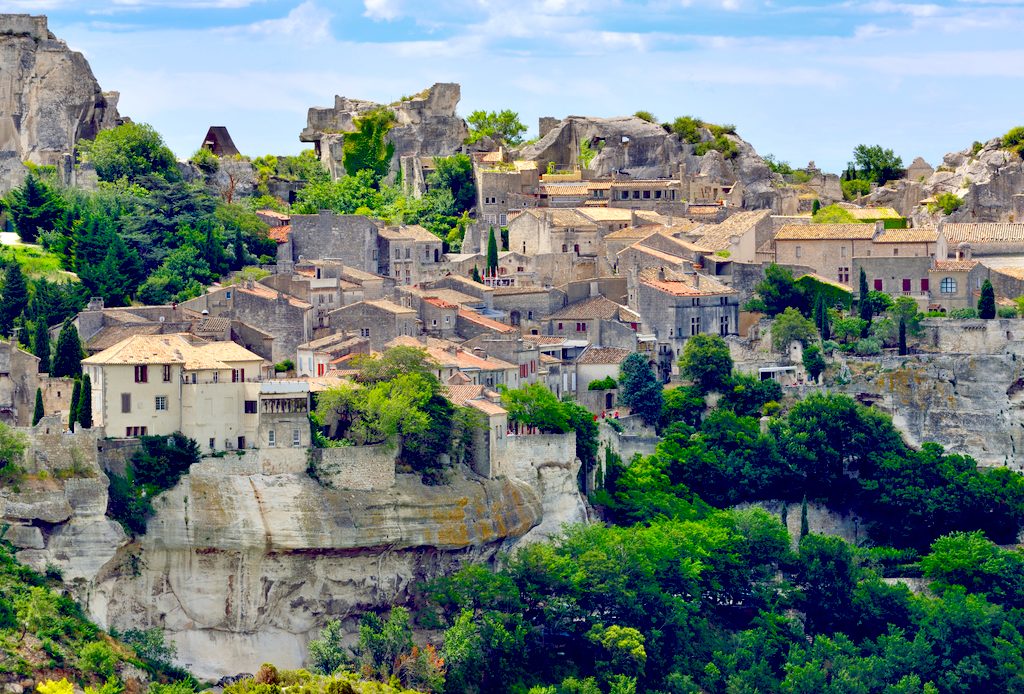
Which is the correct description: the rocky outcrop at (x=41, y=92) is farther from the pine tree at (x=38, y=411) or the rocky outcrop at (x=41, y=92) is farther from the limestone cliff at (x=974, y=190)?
the limestone cliff at (x=974, y=190)

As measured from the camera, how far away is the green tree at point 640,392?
8050 cm

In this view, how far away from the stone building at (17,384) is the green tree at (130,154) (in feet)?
66.7

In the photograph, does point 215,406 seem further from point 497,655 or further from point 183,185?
point 183,185

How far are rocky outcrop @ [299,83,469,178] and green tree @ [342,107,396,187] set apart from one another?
326 mm

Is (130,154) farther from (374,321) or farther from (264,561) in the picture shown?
(264,561)

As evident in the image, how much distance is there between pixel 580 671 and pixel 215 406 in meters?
12.3

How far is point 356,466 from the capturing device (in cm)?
6944

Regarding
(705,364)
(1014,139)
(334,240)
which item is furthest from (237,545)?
(1014,139)

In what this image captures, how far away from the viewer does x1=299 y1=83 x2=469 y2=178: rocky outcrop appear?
103 metres

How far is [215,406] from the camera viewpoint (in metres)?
68.1

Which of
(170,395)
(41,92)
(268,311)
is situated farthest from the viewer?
(41,92)

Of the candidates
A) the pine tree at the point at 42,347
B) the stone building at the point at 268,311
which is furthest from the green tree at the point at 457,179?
the pine tree at the point at 42,347

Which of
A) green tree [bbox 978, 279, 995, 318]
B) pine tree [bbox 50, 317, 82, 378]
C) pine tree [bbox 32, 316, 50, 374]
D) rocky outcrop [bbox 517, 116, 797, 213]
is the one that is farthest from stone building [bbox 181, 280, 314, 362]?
rocky outcrop [bbox 517, 116, 797, 213]

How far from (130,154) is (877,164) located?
35630 mm
